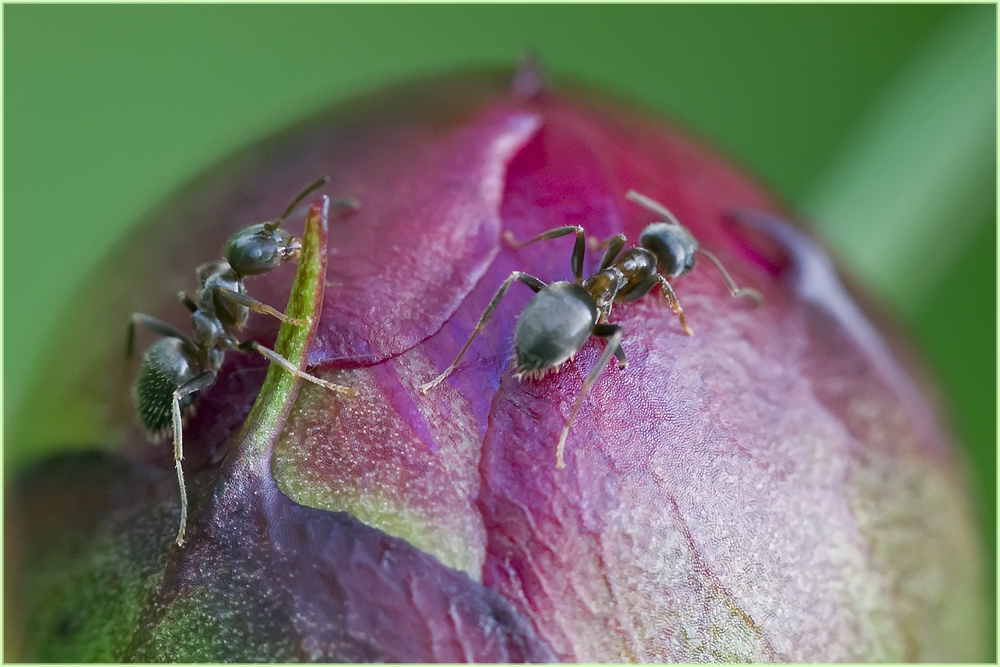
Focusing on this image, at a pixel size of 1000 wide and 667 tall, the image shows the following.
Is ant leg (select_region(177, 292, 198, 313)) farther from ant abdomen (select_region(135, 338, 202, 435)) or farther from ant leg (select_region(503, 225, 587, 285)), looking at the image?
ant leg (select_region(503, 225, 587, 285))

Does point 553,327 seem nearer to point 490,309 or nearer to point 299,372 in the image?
point 490,309

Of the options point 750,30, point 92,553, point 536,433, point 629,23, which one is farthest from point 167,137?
point 536,433

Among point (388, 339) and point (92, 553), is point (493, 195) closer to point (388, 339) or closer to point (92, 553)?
point (388, 339)

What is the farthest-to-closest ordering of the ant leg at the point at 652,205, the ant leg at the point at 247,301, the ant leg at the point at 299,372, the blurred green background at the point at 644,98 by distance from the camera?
the blurred green background at the point at 644,98 → the ant leg at the point at 652,205 → the ant leg at the point at 247,301 → the ant leg at the point at 299,372

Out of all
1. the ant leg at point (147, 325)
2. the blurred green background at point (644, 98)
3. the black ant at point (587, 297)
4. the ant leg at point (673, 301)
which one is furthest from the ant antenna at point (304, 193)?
the blurred green background at point (644, 98)

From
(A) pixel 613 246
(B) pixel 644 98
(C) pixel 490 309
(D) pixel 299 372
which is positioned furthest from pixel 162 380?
(B) pixel 644 98

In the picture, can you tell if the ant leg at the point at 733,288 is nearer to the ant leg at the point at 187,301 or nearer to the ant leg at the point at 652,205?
the ant leg at the point at 652,205
